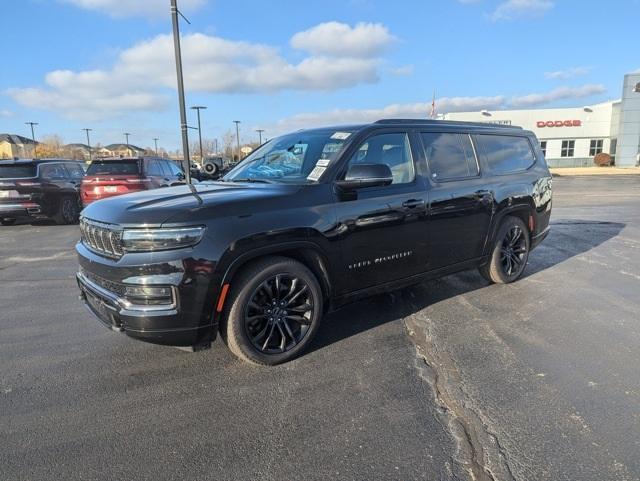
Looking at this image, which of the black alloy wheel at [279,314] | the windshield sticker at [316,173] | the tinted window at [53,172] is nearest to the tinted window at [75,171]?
the tinted window at [53,172]

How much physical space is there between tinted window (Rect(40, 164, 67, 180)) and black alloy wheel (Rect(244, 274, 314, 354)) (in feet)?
34.2

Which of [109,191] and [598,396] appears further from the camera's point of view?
[109,191]

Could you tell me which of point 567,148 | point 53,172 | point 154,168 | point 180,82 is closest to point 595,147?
point 567,148

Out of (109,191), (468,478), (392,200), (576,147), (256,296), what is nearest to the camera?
(468,478)

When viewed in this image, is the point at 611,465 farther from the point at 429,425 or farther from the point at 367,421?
the point at 367,421

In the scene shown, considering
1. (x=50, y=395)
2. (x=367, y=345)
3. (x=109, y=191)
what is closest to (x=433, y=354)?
(x=367, y=345)

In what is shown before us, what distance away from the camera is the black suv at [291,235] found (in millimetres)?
3029

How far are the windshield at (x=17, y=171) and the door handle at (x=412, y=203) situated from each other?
1060 cm

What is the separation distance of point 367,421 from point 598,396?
158 cm

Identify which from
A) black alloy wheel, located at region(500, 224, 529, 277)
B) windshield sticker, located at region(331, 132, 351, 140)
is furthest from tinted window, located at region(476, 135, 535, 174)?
windshield sticker, located at region(331, 132, 351, 140)

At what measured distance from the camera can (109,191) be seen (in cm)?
1074

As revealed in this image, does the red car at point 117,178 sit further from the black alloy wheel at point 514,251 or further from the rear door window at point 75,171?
the black alloy wheel at point 514,251

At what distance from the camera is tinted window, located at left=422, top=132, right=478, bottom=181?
4.48 metres

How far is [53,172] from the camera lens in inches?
463
